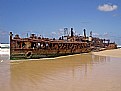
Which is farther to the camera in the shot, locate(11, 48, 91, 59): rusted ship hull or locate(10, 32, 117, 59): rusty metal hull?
locate(10, 32, 117, 59): rusty metal hull

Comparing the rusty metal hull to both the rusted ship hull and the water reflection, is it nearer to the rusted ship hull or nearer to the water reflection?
the rusted ship hull

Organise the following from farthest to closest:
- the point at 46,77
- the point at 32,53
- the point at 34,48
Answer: the point at 34,48 < the point at 32,53 < the point at 46,77

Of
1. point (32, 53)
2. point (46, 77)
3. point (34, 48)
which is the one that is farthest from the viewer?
point (34, 48)

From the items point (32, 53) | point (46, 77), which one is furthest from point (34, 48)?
point (46, 77)

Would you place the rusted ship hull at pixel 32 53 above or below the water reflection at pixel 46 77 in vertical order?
above

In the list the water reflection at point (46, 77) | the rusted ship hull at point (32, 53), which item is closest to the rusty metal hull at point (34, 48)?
the rusted ship hull at point (32, 53)

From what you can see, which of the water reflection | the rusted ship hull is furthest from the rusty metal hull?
the water reflection

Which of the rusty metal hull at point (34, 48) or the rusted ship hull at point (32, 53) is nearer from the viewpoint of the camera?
the rusted ship hull at point (32, 53)

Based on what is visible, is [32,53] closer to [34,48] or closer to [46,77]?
[34,48]

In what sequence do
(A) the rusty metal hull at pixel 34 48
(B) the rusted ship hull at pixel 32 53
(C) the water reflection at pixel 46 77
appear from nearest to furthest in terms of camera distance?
(C) the water reflection at pixel 46 77
(B) the rusted ship hull at pixel 32 53
(A) the rusty metal hull at pixel 34 48

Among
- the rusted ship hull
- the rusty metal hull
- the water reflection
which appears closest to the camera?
the water reflection

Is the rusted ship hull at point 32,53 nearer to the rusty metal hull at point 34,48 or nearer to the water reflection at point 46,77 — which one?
the rusty metal hull at point 34,48

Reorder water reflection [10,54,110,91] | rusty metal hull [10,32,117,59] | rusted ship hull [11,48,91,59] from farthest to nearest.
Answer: rusty metal hull [10,32,117,59] → rusted ship hull [11,48,91,59] → water reflection [10,54,110,91]

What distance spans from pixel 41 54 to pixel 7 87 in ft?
59.6
